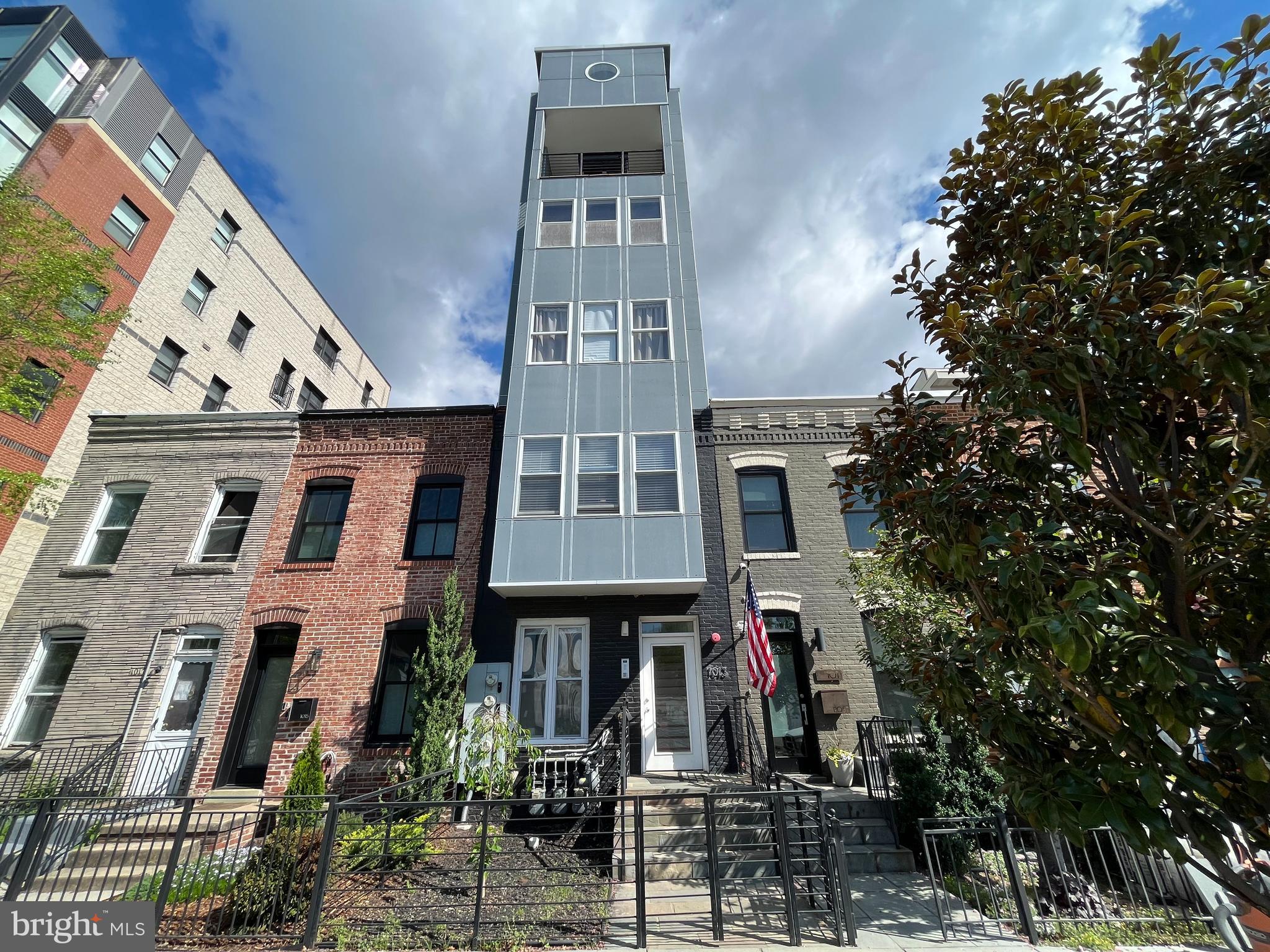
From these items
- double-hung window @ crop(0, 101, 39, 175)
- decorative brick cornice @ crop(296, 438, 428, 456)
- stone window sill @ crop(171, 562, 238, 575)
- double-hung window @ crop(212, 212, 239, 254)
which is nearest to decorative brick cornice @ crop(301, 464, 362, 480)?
decorative brick cornice @ crop(296, 438, 428, 456)

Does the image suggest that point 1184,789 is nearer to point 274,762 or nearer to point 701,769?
point 701,769

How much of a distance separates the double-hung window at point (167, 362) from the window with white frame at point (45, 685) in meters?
7.05

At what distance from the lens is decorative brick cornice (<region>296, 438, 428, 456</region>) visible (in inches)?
472

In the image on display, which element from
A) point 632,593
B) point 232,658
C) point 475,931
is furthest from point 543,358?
point 475,931

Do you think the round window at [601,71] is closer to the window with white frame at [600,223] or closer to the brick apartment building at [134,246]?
the window with white frame at [600,223]

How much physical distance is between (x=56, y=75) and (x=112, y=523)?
1307 centimetres

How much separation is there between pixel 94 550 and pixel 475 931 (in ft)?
39.3

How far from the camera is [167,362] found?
49.2ft

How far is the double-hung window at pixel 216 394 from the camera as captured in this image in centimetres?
1595

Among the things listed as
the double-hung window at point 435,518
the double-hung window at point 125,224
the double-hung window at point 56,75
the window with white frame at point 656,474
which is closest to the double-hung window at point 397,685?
the double-hung window at point 435,518

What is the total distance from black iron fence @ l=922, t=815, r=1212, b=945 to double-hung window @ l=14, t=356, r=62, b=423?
17191 millimetres

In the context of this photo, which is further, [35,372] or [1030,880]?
[35,372]

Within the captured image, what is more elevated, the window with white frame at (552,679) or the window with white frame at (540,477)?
the window with white frame at (540,477)

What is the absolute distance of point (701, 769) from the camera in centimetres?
958
